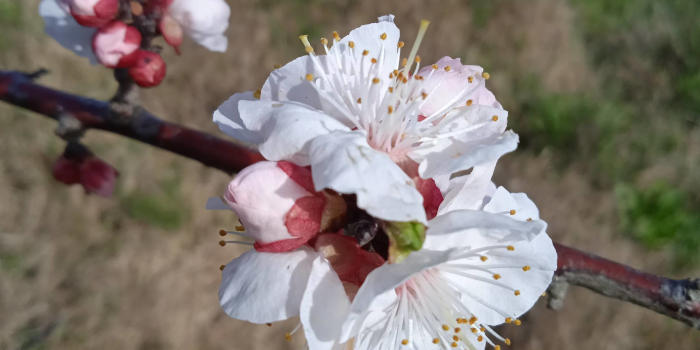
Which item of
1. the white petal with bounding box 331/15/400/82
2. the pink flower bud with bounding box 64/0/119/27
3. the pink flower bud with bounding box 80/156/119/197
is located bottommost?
the pink flower bud with bounding box 80/156/119/197

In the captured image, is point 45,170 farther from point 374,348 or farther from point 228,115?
point 374,348

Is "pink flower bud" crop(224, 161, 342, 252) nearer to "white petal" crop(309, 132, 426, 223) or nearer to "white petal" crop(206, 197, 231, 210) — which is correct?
"white petal" crop(309, 132, 426, 223)

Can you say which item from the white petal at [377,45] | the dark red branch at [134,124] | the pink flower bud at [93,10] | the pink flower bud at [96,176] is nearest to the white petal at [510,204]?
the white petal at [377,45]

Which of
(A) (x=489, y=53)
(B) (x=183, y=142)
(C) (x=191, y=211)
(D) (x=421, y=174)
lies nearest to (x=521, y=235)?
(D) (x=421, y=174)

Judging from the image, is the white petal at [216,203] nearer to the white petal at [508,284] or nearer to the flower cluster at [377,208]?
the flower cluster at [377,208]

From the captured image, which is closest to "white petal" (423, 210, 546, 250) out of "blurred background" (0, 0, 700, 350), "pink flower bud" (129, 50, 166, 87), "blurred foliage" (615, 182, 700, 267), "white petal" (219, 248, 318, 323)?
"white petal" (219, 248, 318, 323)

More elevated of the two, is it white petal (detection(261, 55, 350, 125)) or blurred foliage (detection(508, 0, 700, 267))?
white petal (detection(261, 55, 350, 125))

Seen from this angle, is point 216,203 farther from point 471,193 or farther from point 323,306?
point 471,193
